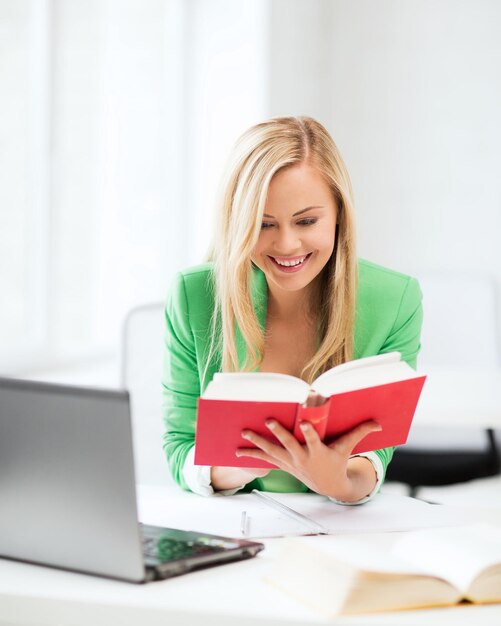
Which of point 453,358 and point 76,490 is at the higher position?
point 76,490

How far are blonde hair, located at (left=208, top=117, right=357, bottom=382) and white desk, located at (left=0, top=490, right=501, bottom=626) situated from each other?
0.63 metres

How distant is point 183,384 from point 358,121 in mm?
2704

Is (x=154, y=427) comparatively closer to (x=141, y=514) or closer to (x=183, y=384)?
(x=183, y=384)

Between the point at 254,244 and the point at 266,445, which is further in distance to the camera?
the point at 254,244

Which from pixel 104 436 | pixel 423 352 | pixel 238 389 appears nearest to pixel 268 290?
pixel 238 389

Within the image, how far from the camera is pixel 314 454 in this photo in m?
1.25

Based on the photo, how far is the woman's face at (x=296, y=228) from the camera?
5.06ft

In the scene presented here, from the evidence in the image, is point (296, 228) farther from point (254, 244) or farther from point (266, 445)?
point (266, 445)

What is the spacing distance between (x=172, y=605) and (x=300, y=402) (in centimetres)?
→ 31

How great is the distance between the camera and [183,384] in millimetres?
1674

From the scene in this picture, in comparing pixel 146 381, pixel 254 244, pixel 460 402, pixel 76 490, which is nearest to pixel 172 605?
pixel 76 490

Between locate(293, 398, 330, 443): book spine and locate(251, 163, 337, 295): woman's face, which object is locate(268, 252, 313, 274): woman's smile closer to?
locate(251, 163, 337, 295): woman's face

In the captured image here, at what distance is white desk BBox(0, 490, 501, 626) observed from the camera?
0.91 m

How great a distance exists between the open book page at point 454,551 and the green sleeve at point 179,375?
0.69m
